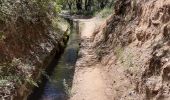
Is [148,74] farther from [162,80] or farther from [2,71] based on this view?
[2,71]

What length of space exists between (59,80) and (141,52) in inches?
161

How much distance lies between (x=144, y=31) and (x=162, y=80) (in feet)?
12.9

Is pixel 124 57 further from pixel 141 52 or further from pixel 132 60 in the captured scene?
pixel 141 52

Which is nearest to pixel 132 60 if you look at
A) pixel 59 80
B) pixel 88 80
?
pixel 88 80

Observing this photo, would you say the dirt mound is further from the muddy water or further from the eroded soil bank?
the muddy water

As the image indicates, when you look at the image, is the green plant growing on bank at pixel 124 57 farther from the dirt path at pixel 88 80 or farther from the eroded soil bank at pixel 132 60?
the dirt path at pixel 88 80

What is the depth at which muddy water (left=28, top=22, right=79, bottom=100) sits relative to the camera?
41.2 ft

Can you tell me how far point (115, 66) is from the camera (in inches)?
548

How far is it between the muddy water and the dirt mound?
171 cm

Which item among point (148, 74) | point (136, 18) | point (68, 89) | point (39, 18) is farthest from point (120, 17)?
point (148, 74)

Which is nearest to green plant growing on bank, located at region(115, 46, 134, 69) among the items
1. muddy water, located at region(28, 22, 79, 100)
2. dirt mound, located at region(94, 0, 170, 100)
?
dirt mound, located at region(94, 0, 170, 100)

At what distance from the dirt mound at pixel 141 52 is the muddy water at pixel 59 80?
1.71m

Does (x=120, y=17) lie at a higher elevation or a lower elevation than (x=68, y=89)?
higher

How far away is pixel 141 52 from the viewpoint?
1212 centimetres
